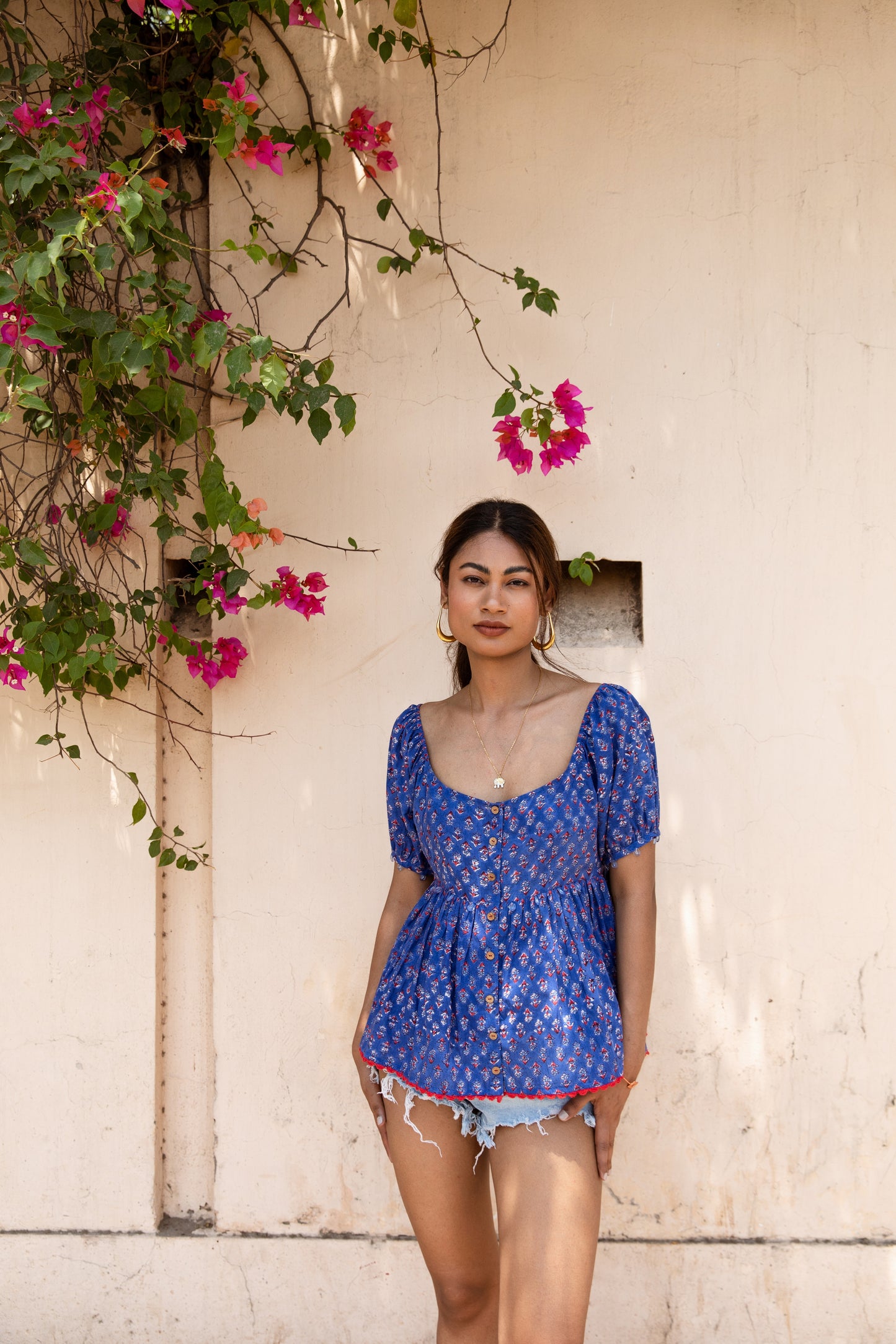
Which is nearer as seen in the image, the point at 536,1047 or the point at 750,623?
the point at 536,1047

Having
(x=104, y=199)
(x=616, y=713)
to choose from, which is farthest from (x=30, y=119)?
(x=616, y=713)

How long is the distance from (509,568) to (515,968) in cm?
Result: 71

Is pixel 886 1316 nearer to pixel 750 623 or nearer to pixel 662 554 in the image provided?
pixel 750 623

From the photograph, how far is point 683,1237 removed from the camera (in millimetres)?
2531

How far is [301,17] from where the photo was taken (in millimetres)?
2539

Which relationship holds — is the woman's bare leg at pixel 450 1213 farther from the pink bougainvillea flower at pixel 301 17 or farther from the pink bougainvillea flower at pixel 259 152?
the pink bougainvillea flower at pixel 301 17

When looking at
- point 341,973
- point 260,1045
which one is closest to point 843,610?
point 341,973

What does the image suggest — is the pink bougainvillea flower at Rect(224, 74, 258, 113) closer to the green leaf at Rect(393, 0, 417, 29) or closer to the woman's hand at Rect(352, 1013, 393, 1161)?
the green leaf at Rect(393, 0, 417, 29)

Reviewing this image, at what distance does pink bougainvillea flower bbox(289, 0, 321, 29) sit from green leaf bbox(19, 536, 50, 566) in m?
1.32

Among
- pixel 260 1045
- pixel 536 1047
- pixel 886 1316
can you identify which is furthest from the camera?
pixel 260 1045

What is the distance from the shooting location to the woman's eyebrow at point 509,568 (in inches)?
76.2

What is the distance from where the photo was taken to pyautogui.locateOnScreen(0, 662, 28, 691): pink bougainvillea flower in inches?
94.3

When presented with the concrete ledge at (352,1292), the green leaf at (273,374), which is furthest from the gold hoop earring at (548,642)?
the concrete ledge at (352,1292)

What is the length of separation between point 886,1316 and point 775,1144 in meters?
0.46
